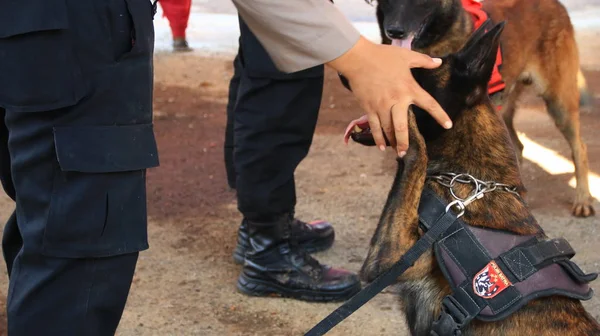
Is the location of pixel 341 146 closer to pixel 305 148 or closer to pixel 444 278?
pixel 305 148

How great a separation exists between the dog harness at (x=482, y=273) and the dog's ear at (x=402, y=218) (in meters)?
0.09

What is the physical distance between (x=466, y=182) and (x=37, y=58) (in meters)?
1.26

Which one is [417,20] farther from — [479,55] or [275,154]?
[479,55]

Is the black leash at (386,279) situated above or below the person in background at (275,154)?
above

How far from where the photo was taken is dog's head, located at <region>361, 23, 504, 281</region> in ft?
7.25

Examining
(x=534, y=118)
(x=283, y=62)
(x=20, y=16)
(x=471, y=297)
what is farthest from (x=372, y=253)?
(x=534, y=118)

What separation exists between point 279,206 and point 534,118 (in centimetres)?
354

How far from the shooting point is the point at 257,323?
326 cm

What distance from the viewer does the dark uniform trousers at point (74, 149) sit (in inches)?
66.5

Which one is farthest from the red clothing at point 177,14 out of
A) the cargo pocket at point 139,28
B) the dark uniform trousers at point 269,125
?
the cargo pocket at point 139,28

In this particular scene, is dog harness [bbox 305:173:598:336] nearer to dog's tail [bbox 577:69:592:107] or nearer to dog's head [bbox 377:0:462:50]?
dog's head [bbox 377:0:462:50]

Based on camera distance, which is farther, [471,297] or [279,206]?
[279,206]

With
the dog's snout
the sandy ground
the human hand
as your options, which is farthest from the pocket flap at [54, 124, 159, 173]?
the dog's snout

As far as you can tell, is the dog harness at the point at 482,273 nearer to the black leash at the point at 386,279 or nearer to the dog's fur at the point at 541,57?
the black leash at the point at 386,279
